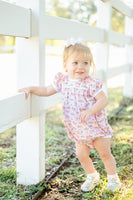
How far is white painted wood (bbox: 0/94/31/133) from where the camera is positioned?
1.57 m

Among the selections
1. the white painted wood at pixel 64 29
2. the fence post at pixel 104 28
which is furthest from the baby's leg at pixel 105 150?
the fence post at pixel 104 28

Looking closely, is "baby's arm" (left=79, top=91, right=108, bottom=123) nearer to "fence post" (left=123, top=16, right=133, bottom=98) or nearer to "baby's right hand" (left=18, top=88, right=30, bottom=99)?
"baby's right hand" (left=18, top=88, right=30, bottom=99)

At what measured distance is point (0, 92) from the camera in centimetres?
285

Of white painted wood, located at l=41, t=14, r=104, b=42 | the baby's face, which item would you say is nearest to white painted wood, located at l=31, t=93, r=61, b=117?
the baby's face

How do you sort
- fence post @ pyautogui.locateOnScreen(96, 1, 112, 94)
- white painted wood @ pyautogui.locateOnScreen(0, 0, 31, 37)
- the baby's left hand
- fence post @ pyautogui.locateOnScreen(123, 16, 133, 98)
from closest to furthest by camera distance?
white painted wood @ pyautogui.locateOnScreen(0, 0, 31, 37) < the baby's left hand < fence post @ pyautogui.locateOnScreen(96, 1, 112, 94) < fence post @ pyautogui.locateOnScreen(123, 16, 133, 98)

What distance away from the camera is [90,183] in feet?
6.45

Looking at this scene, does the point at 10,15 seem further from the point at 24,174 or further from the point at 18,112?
the point at 24,174

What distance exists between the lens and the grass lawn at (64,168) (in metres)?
1.87

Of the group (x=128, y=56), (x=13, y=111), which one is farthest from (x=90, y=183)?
(x=128, y=56)

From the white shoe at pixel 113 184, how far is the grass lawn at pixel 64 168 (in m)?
0.03

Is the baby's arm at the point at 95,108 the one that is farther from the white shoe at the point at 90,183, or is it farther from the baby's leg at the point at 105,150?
the white shoe at the point at 90,183

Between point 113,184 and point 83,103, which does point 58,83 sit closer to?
point 83,103

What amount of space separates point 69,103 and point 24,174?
0.61 meters

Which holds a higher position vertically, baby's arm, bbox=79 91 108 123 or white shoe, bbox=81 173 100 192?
baby's arm, bbox=79 91 108 123
